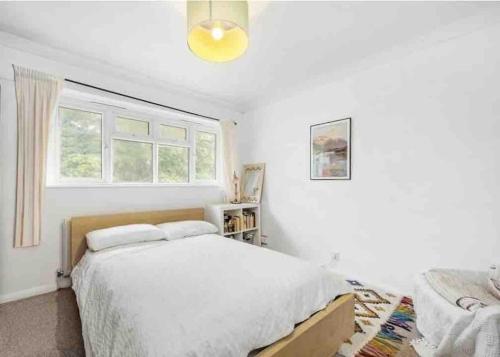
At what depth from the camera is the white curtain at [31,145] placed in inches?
86.7

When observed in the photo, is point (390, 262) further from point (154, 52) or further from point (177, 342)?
point (154, 52)

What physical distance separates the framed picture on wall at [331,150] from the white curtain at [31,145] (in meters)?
2.87

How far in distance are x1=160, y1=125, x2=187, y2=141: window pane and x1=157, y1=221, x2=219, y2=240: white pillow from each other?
1222mm

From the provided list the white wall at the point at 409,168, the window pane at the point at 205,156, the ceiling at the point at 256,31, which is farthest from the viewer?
the window pane at the point at 205,156

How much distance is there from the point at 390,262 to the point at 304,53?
7.47 ft

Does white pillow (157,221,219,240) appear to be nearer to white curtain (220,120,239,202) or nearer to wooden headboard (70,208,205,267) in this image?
wooden headboard (70,208,205,267)

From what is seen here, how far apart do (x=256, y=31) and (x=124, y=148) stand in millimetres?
2053

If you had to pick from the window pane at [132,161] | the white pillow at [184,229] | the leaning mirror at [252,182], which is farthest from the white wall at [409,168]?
the window pane at [132,161]

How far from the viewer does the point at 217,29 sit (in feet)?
4.87

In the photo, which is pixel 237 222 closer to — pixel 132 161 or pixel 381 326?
pixel 132 161

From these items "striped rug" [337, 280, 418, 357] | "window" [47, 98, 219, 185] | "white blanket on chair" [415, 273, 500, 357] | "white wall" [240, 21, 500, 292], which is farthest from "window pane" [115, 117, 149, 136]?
"white blanket on chair" [415, 273, 500, 357]

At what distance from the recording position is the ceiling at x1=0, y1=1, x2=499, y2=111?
1.81 metres

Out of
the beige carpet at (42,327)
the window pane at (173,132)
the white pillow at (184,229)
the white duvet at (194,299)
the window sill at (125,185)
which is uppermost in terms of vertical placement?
the window pane at (173,132)

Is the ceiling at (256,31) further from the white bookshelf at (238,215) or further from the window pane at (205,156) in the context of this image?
the white bookshelf at (238,215)
